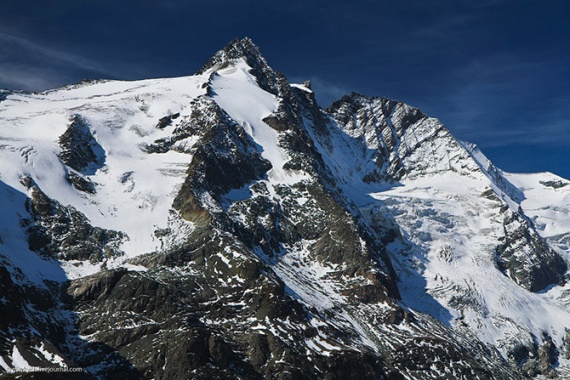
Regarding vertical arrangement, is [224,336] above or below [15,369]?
above

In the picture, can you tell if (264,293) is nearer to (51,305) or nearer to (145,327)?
(145,327)

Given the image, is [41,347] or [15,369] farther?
[41,347]

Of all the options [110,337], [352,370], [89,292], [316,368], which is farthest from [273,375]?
[89,292]

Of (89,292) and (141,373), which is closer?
(141,373)

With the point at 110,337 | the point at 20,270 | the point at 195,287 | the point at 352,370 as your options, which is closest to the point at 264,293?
the point at 195,287

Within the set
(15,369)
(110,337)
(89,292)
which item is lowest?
(15,369)

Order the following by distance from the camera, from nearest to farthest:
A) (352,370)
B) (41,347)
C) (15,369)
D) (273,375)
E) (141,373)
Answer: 1. (15,369)
2. (41,347)
3. (141,373)
4. (273,375)
5. (352,370)

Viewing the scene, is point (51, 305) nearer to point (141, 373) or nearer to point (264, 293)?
point (141, 373)

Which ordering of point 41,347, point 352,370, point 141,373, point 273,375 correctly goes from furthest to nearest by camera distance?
point 352,370 < point 273,375 < point 141,373 < point 41,347

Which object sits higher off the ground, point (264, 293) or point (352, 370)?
point (264, 293)

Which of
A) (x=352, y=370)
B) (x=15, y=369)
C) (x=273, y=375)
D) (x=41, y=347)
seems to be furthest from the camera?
(x=352, y=370)
